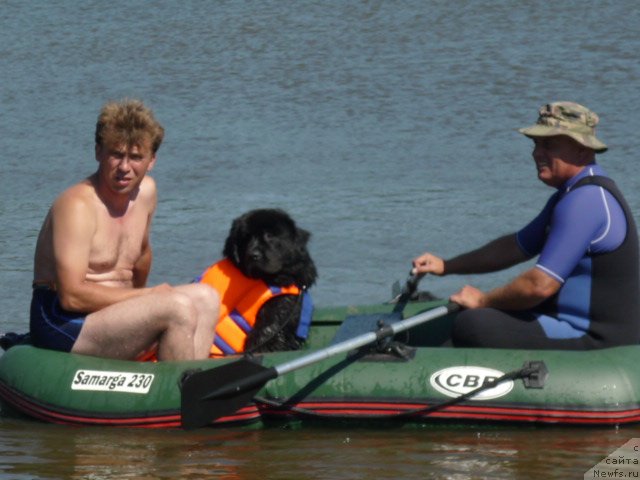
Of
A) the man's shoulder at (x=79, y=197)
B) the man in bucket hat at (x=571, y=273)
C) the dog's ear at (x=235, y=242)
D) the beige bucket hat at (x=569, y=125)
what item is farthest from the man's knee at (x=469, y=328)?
the man's shoulder at (x=79, y=197)

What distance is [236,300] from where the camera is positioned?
22.6ft

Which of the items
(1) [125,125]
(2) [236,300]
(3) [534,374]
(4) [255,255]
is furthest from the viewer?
(2) [236,300]

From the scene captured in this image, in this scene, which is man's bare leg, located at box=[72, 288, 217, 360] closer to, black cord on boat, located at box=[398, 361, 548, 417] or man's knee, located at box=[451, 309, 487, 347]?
man's knee, located at box=[451, 309, 487, 347]

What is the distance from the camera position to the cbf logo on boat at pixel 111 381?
249 inches

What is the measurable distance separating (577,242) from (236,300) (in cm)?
157

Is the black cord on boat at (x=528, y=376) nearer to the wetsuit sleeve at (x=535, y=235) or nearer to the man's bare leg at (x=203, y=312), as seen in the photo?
the wetsuit sleeve at (x=535, y=235)

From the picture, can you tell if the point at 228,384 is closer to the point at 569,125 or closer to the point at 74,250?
the point at 74,250

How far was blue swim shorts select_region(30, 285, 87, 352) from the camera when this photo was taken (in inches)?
255

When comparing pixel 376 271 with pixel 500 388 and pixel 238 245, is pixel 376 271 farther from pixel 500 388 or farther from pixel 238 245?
pixel 500 388

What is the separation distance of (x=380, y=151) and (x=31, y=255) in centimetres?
293

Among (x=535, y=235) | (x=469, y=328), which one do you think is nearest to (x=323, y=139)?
(x=535, y=235)

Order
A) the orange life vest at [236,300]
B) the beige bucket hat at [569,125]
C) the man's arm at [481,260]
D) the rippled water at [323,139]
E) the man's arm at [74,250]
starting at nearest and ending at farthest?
1. the rippled water at [323,139]
2. the beige bucket hat at [569,125]
3. the man's arm at [74,250]
4. the man's arm at [481,260]
5. the orange life vest at [236,300]

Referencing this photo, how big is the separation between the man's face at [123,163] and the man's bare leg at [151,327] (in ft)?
1.49

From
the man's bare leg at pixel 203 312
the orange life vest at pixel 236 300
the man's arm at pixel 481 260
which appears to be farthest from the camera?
the orange life vest at pixel 236 300
